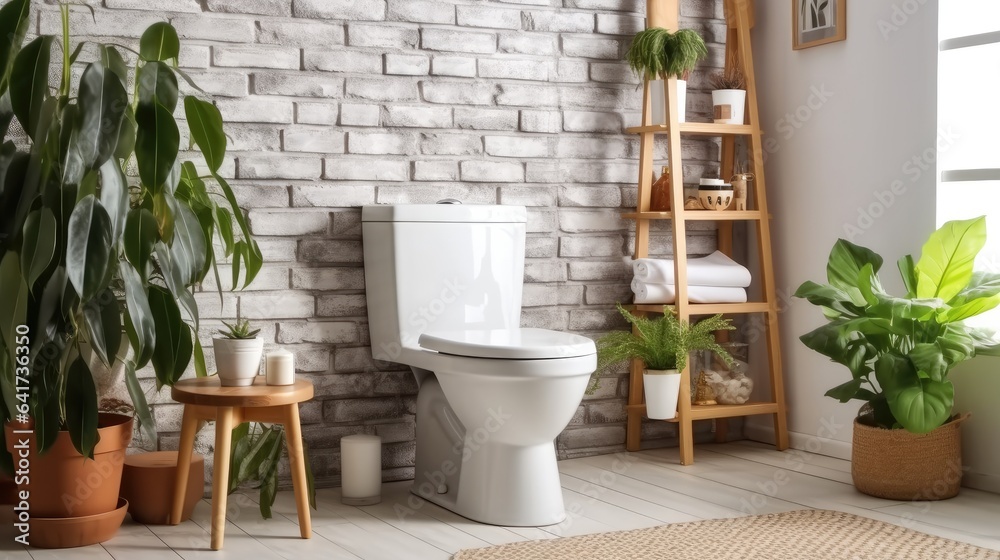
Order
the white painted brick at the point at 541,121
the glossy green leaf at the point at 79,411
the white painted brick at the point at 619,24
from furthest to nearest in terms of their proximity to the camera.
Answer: the white painted brick at the point at 619,24
the white painted brick at the point at 541,121
the glossy green leaf at the point at 79,411

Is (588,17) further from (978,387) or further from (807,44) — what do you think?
(978,387)

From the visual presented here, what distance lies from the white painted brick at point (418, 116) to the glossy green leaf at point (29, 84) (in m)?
1.02

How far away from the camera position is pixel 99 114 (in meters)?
2.05

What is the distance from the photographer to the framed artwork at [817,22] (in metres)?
3.13

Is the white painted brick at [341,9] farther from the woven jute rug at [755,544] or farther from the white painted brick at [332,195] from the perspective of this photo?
the woven jute rug at [755,544]

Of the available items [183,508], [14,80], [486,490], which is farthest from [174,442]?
[14,80]

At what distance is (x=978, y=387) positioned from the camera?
111 inches

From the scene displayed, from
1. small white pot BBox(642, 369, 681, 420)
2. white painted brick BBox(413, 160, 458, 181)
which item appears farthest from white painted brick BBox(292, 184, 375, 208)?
small white pot BBox(642, 369, 681, 420)

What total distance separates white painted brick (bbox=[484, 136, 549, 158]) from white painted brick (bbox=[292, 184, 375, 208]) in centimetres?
40

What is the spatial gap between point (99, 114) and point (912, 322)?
1.96 m

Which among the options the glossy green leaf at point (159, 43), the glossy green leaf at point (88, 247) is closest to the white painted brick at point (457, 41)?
the glossy green leaf at point (159, 43)

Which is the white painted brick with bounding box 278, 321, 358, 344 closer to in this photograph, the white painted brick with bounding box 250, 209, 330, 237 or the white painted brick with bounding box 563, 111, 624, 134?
the white painted brick with bounding box 250, 209, 330, 237

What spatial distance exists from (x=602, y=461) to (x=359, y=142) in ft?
3.97

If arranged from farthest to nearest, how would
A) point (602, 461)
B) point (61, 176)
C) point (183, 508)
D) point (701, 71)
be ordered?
point (701, 71)
point (602, 461)
point (183, 508)
point (61, 176)
